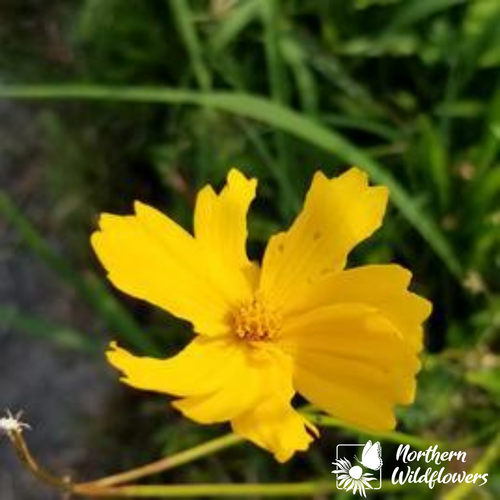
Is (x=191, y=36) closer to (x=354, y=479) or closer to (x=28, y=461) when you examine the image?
(x=354, y=479)

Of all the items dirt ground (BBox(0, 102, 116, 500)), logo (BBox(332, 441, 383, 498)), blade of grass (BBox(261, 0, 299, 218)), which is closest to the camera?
logo (BBox(332, 441, 383, 498))

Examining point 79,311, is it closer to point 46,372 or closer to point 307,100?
point 46,372

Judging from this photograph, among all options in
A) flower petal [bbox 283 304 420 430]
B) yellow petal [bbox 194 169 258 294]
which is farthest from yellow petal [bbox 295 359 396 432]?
yellow petal [bbox 194 169 258 294]

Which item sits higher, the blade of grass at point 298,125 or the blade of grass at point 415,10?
the blade of grass at point 415,10

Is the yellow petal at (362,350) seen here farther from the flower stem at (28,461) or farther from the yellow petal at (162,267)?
the flower stem at (28,461)

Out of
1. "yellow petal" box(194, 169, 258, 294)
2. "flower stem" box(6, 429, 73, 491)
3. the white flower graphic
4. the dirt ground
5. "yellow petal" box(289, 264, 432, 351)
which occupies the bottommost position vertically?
"flower stem" box(6, 429, 73, 491)

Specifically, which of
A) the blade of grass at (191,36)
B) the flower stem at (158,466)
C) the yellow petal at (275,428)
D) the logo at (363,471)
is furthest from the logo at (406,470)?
the blade of grass at (191,36)

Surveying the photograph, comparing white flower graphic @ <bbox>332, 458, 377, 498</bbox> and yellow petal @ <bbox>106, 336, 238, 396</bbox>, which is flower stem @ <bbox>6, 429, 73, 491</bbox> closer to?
yellow petal @ <bbox>106, 336, 238, 396</bbox>

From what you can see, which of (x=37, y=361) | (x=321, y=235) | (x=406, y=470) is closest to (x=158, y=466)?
(x=321, y=235)
